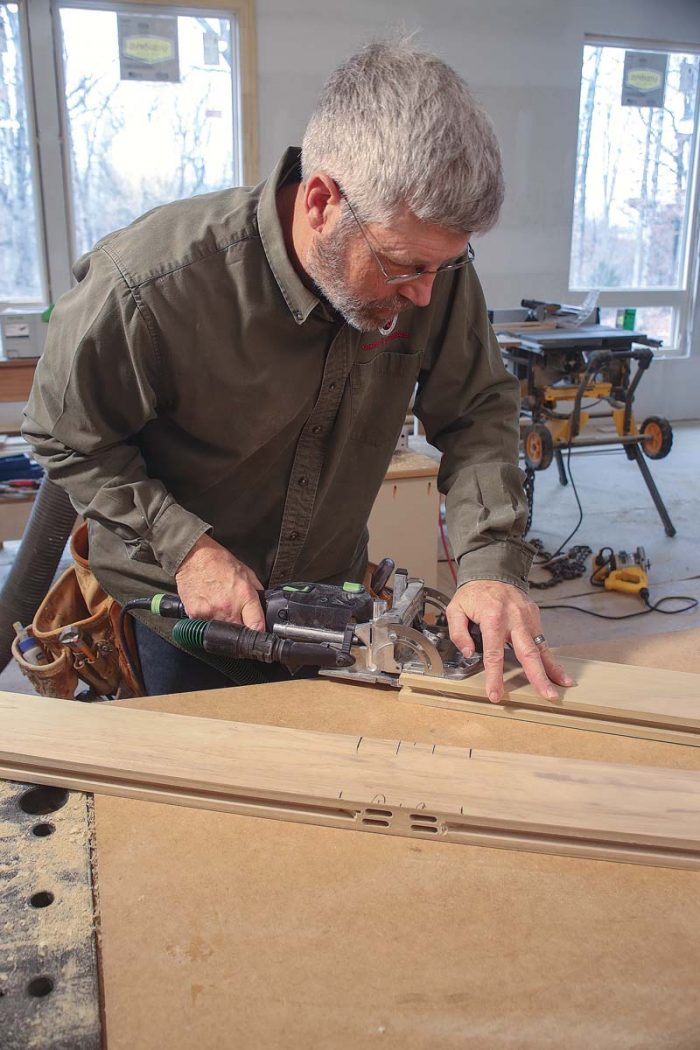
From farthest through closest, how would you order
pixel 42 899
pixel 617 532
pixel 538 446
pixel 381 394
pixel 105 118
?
pixel 105 118
pixel 617 532
pixel 538 446
pixel 381 394
pixel 42 899

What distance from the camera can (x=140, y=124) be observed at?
5.53 meters

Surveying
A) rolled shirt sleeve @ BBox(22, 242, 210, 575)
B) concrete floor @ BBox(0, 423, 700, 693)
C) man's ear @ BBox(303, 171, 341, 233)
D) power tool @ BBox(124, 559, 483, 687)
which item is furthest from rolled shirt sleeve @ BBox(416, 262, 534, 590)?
concrete floor @ BBox(0, 423, 700, 693)

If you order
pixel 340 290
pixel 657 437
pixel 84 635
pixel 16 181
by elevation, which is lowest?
pixel 657 437

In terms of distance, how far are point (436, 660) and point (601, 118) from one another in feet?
20.9

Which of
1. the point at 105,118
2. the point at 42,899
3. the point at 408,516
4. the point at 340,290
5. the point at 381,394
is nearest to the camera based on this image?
the point at 42,899

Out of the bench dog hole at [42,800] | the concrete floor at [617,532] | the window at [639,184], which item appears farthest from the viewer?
the window at [639,184]

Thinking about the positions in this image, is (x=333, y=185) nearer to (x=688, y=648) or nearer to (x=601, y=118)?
(x=688, y=648)

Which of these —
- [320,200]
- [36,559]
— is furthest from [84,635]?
[320,200]

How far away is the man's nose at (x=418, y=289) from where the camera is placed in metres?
1.35

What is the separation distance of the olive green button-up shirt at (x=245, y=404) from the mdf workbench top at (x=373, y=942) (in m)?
0.54

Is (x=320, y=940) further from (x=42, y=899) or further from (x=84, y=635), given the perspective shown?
(x=84, y=635)

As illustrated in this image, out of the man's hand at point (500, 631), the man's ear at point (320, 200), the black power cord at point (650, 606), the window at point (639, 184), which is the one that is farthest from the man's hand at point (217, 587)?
the window at point (639, 184)

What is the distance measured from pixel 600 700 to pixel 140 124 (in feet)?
17.5

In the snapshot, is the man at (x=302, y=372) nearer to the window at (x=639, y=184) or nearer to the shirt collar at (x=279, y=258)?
the shirt collar at (x=279, y=258)
